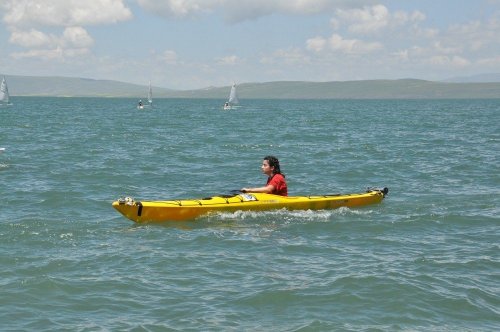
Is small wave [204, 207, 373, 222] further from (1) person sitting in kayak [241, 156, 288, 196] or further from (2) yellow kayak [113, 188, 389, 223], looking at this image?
(1) person sitting in kayak [241, 156, 288, 196]

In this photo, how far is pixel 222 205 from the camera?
635 inches

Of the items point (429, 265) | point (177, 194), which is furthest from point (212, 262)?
point (177, 194)

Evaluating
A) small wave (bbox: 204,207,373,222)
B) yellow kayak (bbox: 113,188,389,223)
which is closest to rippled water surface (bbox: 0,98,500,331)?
small wave (bbox: 204,207,373,222)

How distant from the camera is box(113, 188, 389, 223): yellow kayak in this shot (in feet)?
49.8

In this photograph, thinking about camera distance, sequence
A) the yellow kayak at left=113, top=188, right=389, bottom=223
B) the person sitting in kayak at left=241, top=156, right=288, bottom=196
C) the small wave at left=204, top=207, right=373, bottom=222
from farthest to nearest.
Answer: the person sitting in kayak at left=241, top=156, right=288, bottom=196 → the small wave at left=204, top=207, right=373, bottom=222 → the yellow kayak at left=113, top=188, right=389, bottom=223

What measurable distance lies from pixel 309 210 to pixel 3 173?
12.6 meters

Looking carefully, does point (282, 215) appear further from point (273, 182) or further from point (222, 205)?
point (222, 205)

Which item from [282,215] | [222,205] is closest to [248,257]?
[222,205]

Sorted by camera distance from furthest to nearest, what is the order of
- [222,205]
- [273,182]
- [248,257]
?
1. [273,182]
2. [222,205]
3. [248,257]

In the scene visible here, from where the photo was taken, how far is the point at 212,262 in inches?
474

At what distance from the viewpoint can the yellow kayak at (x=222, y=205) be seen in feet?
49.8

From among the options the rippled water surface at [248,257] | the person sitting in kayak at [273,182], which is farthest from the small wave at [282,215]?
the person sitting in kayak at [273,182]

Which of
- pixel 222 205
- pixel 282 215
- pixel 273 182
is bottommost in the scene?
pixel 282 215

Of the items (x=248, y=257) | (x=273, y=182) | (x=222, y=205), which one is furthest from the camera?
(x=273, y=182)
